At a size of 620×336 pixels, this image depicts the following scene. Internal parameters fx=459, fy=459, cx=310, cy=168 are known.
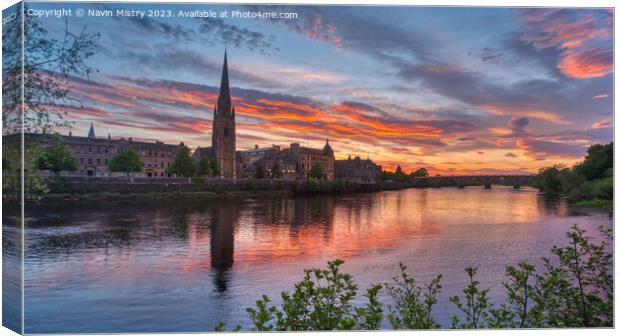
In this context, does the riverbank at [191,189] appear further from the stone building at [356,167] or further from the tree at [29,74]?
the tree at [29,74]

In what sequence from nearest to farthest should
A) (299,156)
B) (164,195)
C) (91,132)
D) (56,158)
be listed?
(56,158), (91,132), (299,156), (164,195)

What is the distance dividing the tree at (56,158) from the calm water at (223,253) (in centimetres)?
93

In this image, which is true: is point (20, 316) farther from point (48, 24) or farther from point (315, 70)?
point (315, 70)

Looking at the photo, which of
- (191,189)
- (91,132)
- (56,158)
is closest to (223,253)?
(91,132)

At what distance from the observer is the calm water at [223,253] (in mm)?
8672

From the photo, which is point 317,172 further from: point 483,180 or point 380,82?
point 483,180

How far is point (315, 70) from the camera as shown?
33.0 feet

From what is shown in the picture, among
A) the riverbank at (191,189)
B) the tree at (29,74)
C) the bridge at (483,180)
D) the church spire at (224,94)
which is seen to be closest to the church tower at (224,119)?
the church spire at (224,94)

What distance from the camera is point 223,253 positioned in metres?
12.4

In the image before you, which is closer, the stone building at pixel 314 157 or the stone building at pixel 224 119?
the stone building at pixel 224 119

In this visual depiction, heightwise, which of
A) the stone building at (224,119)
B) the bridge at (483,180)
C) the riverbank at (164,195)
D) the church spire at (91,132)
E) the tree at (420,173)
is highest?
the stone building at (224,119)

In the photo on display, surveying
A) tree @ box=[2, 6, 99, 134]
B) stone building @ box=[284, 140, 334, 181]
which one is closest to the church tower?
stone building @ box=[284, 140, 334, 181]

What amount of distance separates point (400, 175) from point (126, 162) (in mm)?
8002

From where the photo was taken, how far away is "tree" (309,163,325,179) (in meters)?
13.3
